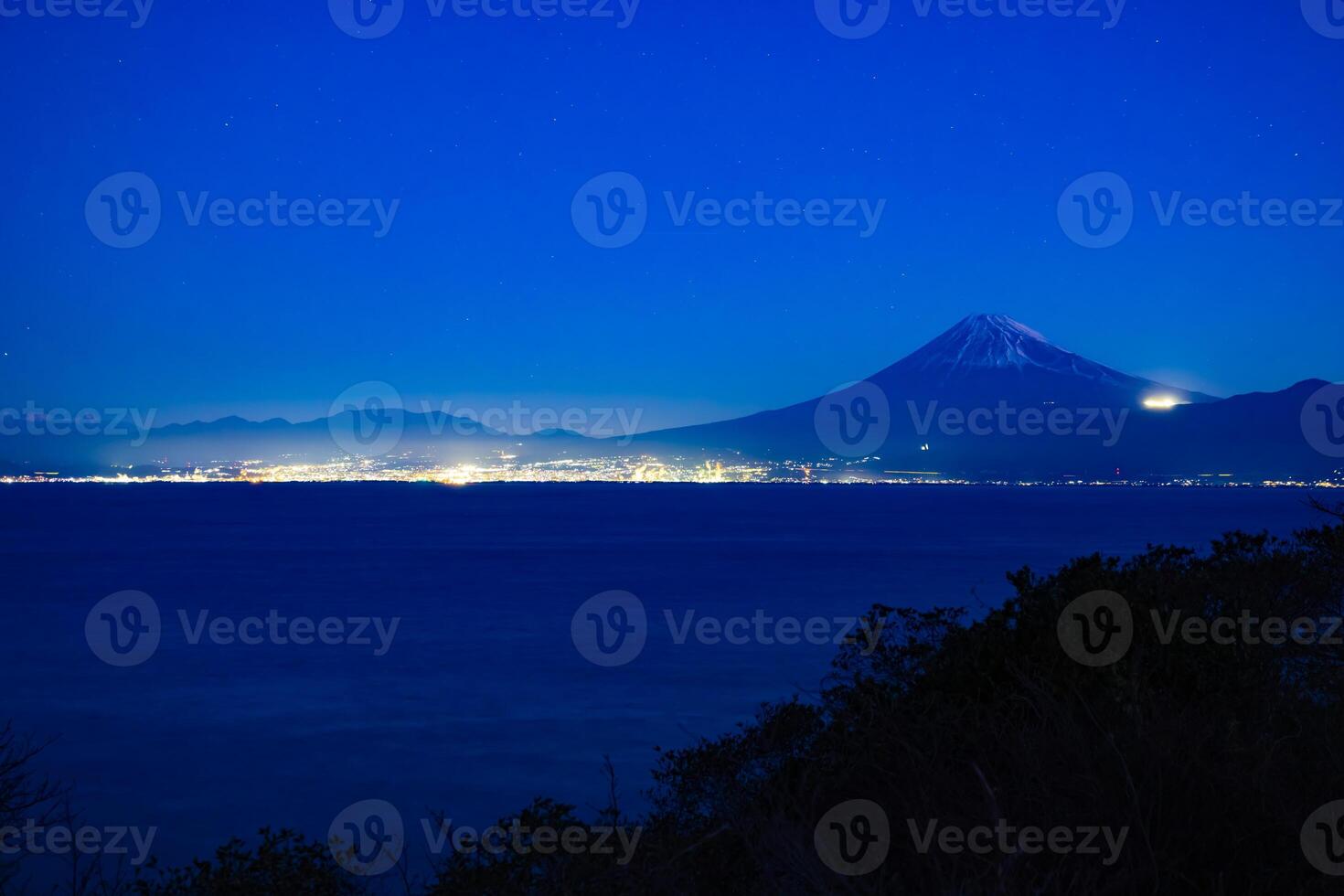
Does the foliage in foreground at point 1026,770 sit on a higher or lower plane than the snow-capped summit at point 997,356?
lower

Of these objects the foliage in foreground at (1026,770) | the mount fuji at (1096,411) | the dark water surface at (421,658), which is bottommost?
the foliage in foreground at (1026,770)

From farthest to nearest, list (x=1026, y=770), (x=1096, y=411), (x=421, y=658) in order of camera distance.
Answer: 1. (x=1096, y=411)
2. (x=421, y=658)
3. (x=1026, y=770)

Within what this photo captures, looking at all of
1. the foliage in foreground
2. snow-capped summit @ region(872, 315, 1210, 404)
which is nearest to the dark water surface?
the foliage in foreground

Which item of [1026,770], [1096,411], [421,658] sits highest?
[1096,411]

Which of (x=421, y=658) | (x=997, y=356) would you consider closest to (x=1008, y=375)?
(x=997, y=356)

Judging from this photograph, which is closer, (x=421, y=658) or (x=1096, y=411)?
(x=421, y=658)

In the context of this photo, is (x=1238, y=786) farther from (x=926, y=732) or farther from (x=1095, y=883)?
(x=926, y=732)

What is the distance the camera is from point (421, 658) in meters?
27.0

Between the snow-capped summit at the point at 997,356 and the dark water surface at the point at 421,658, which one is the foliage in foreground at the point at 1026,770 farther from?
the snow-capped summit at the point at 997,356

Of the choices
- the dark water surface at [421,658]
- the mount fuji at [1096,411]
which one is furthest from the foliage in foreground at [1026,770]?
the mount fuji at [1096,411]

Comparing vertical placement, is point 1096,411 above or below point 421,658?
above

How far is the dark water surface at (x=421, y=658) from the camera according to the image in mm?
16094

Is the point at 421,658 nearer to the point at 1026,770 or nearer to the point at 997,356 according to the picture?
the point at 1026,770

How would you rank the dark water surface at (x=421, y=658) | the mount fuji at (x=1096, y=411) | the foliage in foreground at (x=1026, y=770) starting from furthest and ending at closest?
the mount fuji at (x=1096, y=411)
the dark water surface at (x=421, y=658)
the foliage in foreground at (x=1026, y=770)
